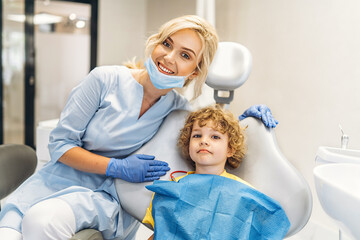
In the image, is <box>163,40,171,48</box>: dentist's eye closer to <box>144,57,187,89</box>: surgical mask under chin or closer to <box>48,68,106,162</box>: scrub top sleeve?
<box>144,57,187,89</box>: surgical mask under chin

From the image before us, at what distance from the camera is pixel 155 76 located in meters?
1.25

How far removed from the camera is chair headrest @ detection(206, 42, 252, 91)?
1.42m

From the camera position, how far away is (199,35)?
1.26 m

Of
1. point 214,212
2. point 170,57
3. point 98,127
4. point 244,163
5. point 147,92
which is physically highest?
point 170,57

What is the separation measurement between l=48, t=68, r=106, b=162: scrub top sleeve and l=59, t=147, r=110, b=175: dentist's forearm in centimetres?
2

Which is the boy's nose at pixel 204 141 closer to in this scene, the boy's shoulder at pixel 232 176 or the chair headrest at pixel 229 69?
the boy's shoulder at pixel 232 176

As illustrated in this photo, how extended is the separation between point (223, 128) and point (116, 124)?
15.6 inches

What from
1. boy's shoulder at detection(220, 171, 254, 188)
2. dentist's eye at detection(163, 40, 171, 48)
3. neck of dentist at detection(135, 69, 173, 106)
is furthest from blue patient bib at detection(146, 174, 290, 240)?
dentist's eye at detection(163, 40, 171, 48)

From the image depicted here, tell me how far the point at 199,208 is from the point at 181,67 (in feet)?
1.68

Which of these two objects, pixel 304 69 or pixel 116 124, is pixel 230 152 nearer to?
pixel 116 124

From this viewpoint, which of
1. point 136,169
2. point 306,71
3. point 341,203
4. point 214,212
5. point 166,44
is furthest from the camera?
point 306,71

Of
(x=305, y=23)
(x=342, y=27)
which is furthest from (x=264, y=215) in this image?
(x=305, y=23)

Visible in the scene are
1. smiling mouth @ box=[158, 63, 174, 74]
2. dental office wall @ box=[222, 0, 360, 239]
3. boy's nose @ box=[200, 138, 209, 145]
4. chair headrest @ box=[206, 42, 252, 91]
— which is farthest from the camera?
dental office wall @ box=[222, 0, 360, 239]

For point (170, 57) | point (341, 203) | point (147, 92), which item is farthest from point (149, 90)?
point (341, 203)
